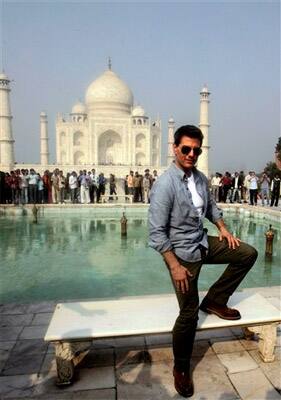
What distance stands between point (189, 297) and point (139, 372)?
606 mm

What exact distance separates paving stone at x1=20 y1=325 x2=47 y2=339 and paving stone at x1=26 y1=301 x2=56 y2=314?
28 cm

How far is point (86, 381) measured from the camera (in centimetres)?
192

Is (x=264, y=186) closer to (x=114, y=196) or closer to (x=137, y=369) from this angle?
(x=114, y=196)

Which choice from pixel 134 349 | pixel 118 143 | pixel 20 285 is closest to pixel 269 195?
pixel 20 285

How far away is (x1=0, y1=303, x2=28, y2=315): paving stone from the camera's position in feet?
9.27

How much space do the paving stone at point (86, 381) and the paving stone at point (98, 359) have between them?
0.15 ft

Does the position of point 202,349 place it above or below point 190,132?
below

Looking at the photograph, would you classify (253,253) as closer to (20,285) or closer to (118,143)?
(20,285)

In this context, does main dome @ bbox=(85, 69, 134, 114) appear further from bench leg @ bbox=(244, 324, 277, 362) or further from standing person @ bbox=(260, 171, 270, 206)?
bench leg @ bbox=(244, 324, 277, 362)

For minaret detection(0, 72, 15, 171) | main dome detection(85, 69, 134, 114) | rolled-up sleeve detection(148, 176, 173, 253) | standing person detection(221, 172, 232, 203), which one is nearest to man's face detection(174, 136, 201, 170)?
rolled-up sleeve detection(148, 176, 173, 253)

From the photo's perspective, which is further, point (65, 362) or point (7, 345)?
point (7, 345)

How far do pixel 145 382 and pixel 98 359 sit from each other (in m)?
0.39

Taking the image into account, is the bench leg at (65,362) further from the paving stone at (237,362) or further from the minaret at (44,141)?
the minaret at (44,141)

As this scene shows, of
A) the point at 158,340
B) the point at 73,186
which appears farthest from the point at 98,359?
the point at 73,186
